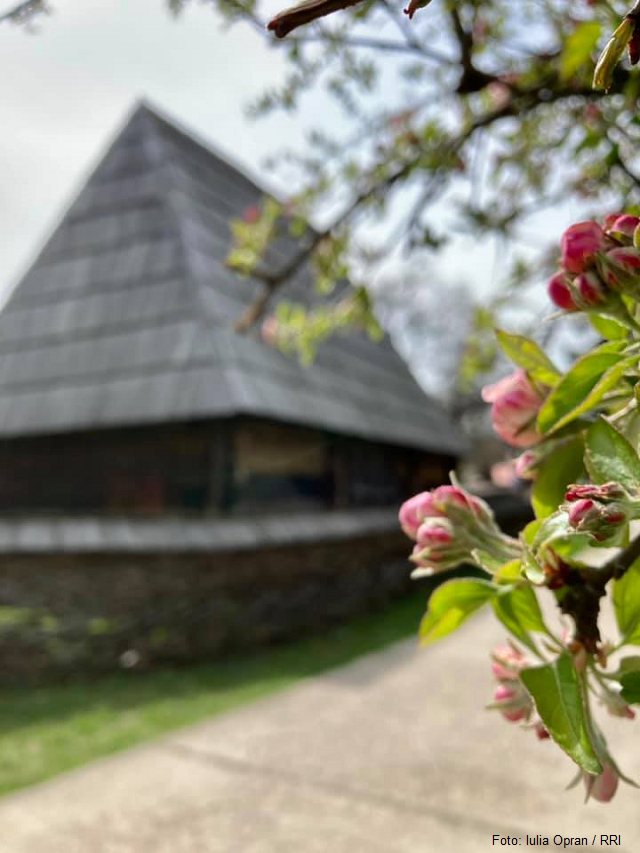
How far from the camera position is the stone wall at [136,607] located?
5863 mm

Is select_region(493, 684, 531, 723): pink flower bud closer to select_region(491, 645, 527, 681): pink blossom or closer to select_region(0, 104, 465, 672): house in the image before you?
select_region(491, 645, 527, 681): pink blossom

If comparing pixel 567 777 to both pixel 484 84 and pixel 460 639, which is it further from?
pixel 460 639

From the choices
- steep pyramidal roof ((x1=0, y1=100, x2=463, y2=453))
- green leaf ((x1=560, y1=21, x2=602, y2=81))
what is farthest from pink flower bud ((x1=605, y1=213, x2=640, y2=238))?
steep pyramidal roof ((x1=0, y1=100, x2=463, y2=453))

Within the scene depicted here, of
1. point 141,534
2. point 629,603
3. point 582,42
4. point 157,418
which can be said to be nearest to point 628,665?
point 629,603

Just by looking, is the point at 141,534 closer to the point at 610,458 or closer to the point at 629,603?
the point at 629,603

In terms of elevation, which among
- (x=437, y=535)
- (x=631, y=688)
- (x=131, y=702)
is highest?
(x=437, y=535)

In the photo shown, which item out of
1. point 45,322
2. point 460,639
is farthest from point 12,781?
point 45,322

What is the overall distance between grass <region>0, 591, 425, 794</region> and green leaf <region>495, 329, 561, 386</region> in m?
3.53

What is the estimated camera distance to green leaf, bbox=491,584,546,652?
0.70 m

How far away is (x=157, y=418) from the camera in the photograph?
6.76 m

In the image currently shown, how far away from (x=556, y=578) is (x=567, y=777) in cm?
281

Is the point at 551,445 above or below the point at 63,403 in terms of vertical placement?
below

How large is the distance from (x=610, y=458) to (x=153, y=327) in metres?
7.35

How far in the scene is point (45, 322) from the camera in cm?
847
